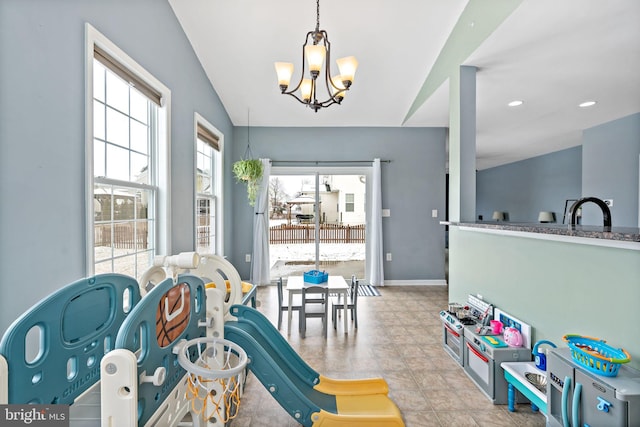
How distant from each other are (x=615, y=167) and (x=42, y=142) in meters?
6.19

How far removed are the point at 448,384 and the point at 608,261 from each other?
137 centimetres

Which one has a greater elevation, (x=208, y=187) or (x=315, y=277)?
(x=208, y=187)

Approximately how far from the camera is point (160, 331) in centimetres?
123

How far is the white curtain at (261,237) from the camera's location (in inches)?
190

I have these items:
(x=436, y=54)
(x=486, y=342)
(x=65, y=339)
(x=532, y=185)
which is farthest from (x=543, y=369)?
(x=532, y=185)

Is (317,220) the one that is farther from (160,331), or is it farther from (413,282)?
(160,331)

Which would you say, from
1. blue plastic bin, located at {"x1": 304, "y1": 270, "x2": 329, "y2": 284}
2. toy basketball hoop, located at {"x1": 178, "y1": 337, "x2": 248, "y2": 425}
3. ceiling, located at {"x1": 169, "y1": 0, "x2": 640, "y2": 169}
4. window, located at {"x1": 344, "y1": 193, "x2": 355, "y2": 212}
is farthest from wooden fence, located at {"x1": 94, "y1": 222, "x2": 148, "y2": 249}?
window, located at {"x1": 344, "y1": 193, "x2": 355, "y2": 212}

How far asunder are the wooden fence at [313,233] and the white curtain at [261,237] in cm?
28

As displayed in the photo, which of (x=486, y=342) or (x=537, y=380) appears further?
(x=486, y=342)

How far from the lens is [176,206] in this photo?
2.86m

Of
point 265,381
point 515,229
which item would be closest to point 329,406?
point 265,381

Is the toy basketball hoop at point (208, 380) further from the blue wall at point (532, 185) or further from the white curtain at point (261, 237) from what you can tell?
the blue wall at point (532, 185)

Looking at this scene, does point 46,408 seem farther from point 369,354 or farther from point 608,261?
point 608,261

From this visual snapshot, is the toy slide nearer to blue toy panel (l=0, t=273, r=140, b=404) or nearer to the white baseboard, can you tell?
blue toy panel (l=0, t=273, r=140, b=404)
